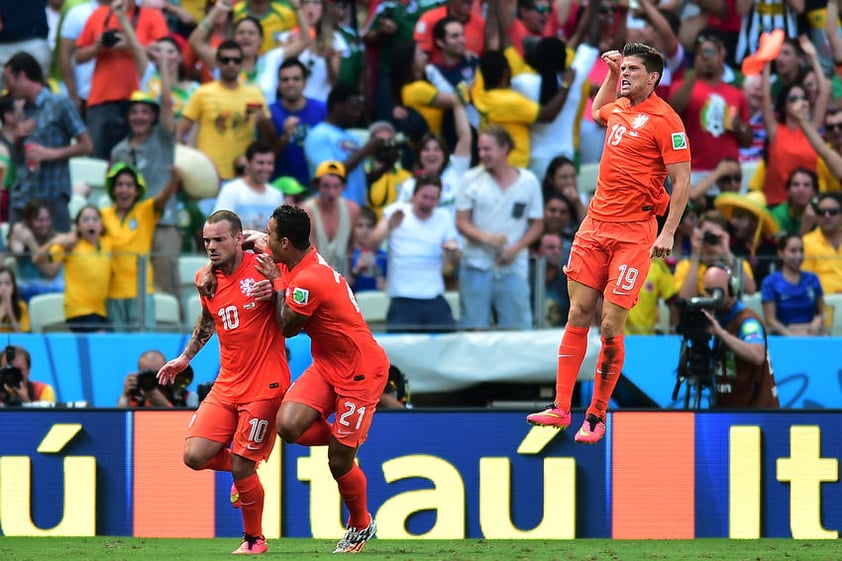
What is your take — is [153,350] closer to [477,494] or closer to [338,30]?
[477,494]

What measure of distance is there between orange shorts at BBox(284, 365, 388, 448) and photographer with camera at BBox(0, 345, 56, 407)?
3341 millimetres

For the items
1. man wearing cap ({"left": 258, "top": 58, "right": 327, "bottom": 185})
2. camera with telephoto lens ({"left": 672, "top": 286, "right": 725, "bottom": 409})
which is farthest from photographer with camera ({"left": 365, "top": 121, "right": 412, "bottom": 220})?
camera with telephoto lens ({"left": 672, "top": 286, "right": 725, "bottom": 409})

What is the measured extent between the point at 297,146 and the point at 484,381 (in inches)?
141

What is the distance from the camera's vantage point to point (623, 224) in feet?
29.8

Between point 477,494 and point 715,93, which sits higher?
point 715,93

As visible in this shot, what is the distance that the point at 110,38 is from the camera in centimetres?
1505

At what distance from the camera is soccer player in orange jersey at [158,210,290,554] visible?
29.5 ft

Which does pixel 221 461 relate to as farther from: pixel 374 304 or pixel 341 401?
pixel 374 304

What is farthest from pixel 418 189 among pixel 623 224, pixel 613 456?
pixel 623 224

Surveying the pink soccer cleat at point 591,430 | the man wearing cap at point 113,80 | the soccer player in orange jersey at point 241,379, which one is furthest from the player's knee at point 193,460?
the man wearing cap at point 113,80

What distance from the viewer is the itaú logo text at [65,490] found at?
10.9 m

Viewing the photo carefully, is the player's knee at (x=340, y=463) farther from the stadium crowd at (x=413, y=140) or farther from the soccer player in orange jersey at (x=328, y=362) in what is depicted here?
the stadium crowd at (x=413, y=140)

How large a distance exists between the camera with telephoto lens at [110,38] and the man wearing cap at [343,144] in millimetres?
2244

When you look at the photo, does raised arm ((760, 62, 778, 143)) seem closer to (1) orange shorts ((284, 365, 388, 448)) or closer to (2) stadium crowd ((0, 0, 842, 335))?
(2) stadium crowd ((0, 0, 842, 335))
